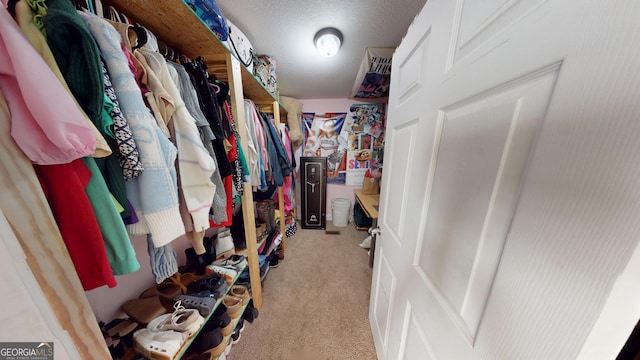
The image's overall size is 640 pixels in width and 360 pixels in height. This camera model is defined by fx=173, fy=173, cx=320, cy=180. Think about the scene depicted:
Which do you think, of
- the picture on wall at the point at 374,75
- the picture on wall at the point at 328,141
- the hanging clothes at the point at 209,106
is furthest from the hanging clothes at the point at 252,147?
the picture on wall at the point at 328,141

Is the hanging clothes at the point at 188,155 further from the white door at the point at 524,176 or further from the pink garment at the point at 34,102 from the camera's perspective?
the white door at the point at 524,176

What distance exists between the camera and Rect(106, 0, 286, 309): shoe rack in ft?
2.08

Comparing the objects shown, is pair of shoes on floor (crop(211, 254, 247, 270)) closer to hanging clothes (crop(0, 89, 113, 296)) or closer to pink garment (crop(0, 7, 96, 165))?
hanging clothes (crop(0, 89, 113, 296))

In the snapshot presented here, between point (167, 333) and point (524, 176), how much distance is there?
122cm

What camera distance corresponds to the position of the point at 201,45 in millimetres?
845

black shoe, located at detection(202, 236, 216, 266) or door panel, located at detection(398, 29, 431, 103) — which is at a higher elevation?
door panel, located at detection(398, 29, 431, 103)

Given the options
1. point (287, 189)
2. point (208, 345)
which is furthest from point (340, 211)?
point (208, 345)

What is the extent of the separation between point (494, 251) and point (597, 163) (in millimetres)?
221

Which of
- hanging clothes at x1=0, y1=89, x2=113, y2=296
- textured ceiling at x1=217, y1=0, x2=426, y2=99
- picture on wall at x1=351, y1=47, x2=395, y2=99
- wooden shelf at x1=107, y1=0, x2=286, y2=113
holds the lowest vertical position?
hanging clothes at x1=0, y1=89, x2=113, y2=296

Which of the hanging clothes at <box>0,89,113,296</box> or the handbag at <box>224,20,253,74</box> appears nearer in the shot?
the hanging clothes at <box>0,89,113,296</box>

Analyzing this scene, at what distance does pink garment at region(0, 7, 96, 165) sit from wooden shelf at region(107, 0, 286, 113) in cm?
46

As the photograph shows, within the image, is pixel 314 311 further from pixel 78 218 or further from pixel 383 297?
pixel 78 218

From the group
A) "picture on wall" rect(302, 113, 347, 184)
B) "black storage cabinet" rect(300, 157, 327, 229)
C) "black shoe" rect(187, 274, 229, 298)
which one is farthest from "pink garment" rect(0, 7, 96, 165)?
"picture on wall" rect(302, 113, 347, 184)

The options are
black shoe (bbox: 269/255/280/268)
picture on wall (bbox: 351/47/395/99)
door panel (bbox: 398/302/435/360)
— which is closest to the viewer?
door panel (bbox: 398/302/435/360)
